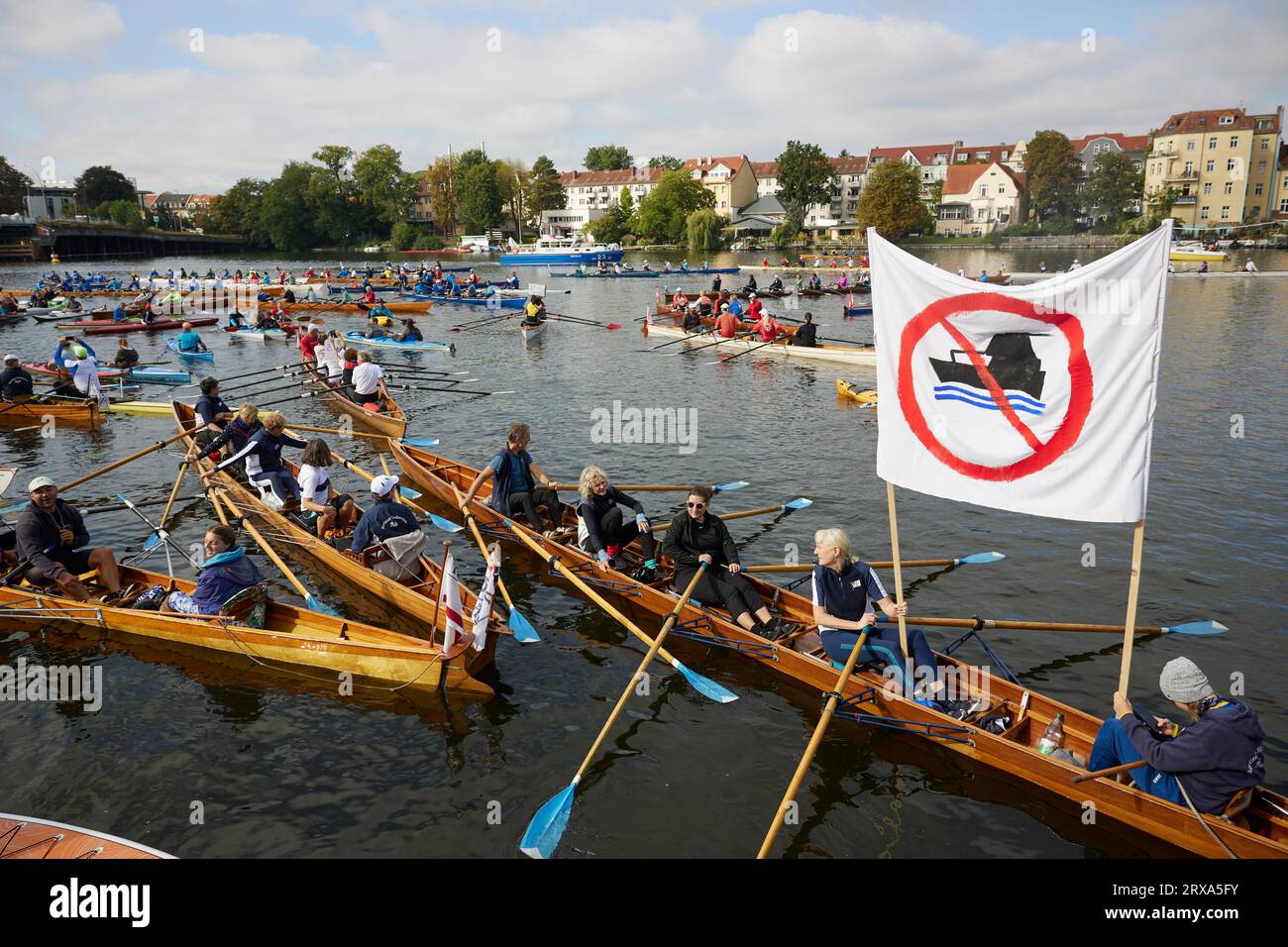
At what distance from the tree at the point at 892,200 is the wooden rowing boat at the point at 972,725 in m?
108

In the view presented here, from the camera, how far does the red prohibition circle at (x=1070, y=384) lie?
8.04m

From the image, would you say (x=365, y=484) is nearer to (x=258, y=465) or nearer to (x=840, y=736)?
(x=258, y=465)

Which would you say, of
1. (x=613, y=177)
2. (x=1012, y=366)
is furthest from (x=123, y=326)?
(x=613, y=177)

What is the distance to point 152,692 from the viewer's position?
37.0ft

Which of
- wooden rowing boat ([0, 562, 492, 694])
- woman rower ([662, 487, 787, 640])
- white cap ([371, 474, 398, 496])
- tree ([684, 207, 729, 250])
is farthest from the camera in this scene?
tree ([684, 207, 729, 250])

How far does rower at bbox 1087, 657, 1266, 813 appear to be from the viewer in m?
7.02

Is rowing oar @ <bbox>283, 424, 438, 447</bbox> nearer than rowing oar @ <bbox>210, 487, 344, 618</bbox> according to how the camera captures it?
No

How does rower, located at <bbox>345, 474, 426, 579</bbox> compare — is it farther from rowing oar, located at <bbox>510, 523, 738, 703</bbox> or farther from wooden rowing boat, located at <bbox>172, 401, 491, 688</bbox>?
rowing oar, located at <bbox>510, 523, 738, 703</bbox>

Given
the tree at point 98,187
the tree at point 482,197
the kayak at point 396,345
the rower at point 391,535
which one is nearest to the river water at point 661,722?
the rower at point 391,535

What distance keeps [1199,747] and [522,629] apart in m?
8.65

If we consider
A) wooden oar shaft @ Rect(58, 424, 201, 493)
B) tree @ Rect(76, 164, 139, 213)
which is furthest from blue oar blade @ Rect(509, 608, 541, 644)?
tree @ Rect(76, 164, 139, 213)

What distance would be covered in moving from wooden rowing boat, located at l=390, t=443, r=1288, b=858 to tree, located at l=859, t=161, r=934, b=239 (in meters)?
108

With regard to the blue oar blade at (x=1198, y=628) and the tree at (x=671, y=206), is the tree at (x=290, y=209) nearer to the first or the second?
the tree at (x=671, y=206)

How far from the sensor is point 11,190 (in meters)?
133
